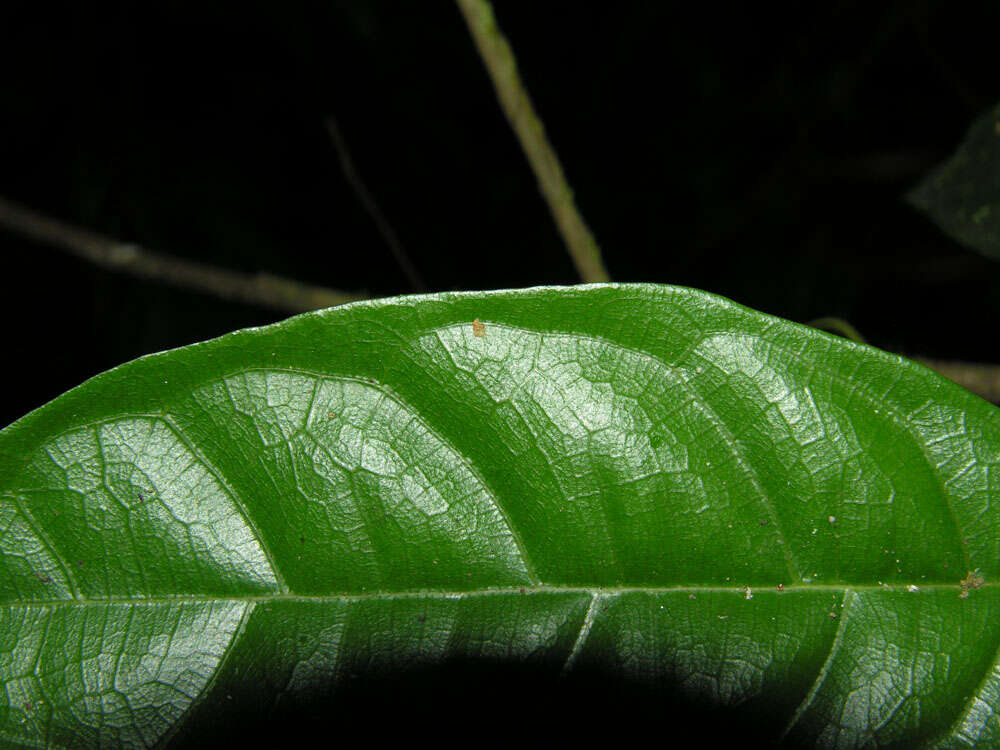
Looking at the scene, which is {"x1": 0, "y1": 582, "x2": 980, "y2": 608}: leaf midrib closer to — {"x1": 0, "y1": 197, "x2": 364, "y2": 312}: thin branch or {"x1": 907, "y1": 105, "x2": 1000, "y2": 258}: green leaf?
{"x1": 907, "y1": 105, "x2": 1000, "y2": 258}: green leaf

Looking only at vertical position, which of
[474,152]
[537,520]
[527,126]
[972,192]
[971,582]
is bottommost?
[971,582]

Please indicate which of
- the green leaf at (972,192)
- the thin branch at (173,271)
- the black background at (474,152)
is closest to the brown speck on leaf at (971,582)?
the green leaf at (972,192)

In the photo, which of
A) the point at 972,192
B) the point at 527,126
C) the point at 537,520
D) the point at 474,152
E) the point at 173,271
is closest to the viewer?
the point at 537,520

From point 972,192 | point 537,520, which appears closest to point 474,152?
point 972,192

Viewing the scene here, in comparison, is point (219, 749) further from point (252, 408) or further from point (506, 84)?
point (506, 84)

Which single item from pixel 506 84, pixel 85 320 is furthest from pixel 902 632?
pixel 85 320

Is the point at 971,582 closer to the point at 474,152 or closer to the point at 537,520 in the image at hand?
the point at 537,520

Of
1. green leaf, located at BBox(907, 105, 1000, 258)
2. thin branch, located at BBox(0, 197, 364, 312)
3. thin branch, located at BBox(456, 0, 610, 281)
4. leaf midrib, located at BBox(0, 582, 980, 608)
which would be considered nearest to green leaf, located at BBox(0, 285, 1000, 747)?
leaf midrib, located at BBox(0, 582, 980, 608)

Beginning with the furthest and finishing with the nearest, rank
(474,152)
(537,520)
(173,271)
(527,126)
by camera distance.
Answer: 1. (474,152)
2. (173,271)
3. (527,126)
4. (537,520)

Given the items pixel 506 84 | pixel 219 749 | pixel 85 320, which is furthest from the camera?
pixel 85 320
